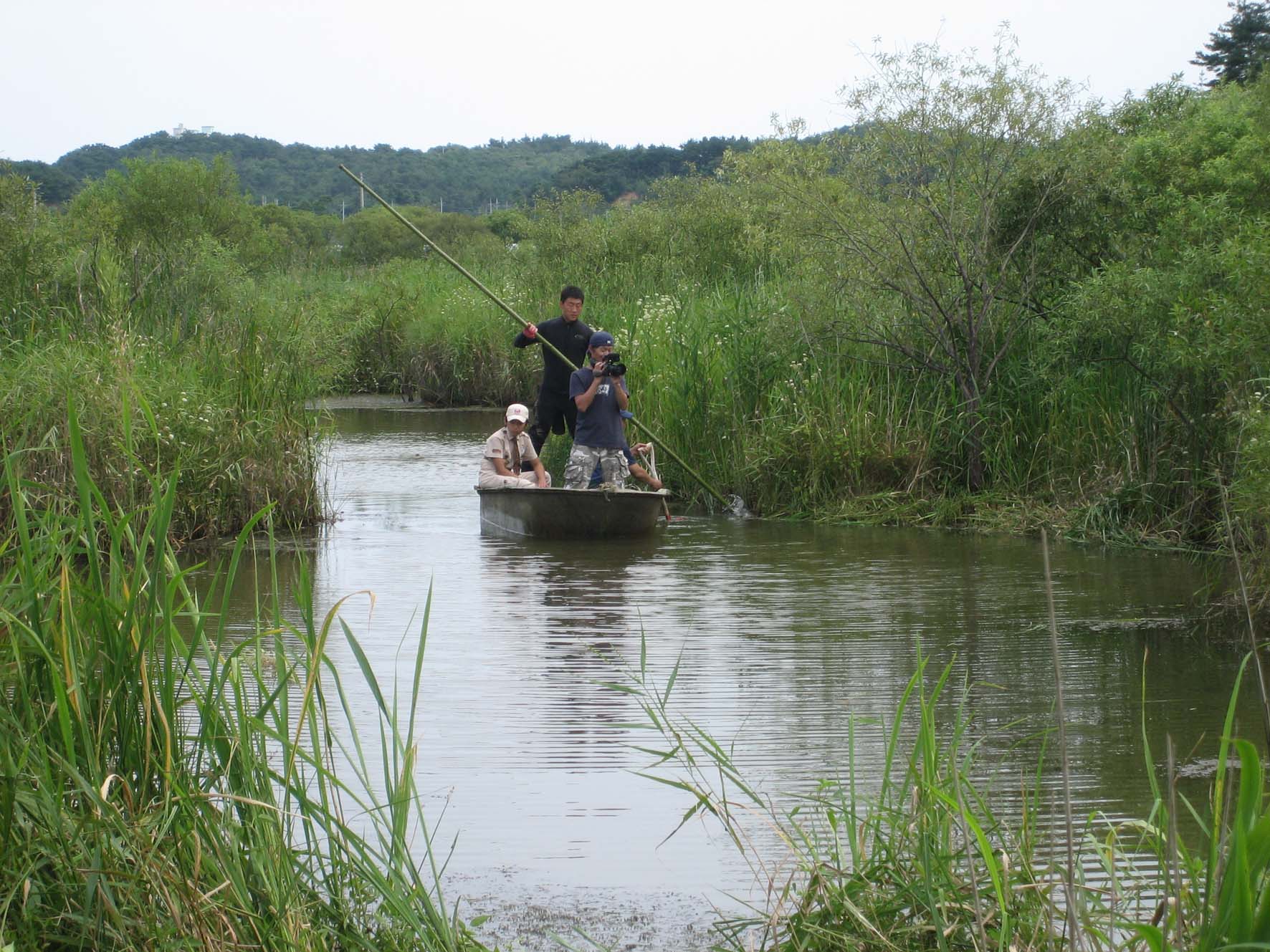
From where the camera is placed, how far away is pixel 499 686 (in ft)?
22.9

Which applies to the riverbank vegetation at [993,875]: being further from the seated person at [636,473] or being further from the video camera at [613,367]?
the seated person at [636,473]

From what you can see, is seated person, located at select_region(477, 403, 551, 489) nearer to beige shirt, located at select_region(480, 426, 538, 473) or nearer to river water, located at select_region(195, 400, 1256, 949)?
beige shirt, located at select_region(480, 426, 538, 473)

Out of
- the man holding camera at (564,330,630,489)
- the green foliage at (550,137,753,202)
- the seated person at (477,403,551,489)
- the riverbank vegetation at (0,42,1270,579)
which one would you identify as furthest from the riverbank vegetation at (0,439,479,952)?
the green foliage at (550,137,753,202)

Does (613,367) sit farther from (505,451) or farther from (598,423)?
(505,451)

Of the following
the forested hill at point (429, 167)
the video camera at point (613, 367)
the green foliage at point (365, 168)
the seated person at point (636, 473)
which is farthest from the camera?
A: the green foliage at point (365, 168)

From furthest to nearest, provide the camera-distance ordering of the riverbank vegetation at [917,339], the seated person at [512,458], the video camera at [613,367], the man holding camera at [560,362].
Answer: the man holding camera at [560,362]
the seated person at [512,458]
the video camera at [613,367]
the riverbank vegetation at [917,339]

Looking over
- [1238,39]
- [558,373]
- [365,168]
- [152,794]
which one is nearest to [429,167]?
[365,168]

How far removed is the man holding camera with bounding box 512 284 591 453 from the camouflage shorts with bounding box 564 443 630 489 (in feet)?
3.19

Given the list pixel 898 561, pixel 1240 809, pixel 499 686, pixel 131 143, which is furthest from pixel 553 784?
pixel 131 143

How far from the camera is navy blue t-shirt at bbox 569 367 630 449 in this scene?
1214 centimetres

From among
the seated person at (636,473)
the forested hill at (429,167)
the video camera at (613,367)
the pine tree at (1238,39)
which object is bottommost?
the seated person at (636,473)

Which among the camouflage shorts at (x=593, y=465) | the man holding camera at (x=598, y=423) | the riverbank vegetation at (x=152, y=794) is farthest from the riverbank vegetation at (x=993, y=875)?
the camouflage shorts at (x=593, y=465)

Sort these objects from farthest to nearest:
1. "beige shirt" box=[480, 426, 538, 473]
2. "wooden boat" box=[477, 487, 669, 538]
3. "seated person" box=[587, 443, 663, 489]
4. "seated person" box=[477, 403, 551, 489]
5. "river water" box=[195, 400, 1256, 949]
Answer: "beige shirt" box=[480, 426, 538, 473], "seated person" box=[477, 403, 551, 489], "seated person" box=[587, 443, 663, 489], "wooden boat" box=[477, 487, 669, 538], "river water" box=[195, 400, 1256, 949]

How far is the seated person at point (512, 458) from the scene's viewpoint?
12.6 m
